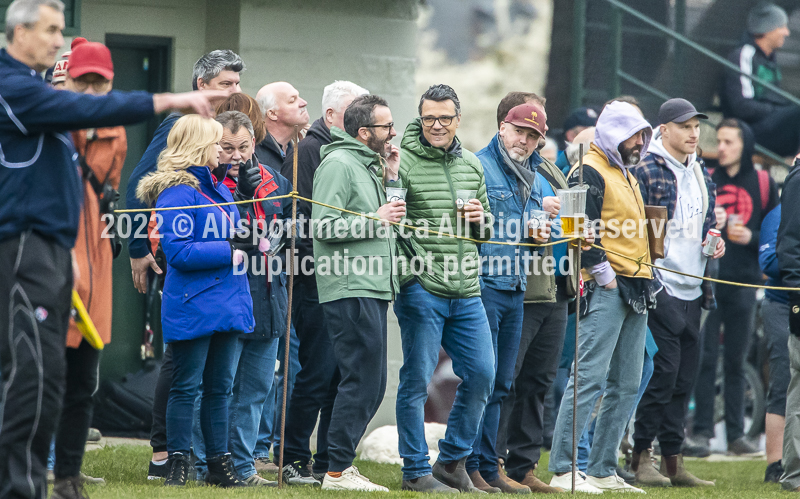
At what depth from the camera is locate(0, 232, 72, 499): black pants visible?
4328 mm

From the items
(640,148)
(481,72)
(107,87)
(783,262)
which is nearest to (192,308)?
(107,87)

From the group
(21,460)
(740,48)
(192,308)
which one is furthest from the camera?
(740,48)

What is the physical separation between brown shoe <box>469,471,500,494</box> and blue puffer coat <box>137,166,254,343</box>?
154 centimetres

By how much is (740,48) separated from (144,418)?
21.9 feet

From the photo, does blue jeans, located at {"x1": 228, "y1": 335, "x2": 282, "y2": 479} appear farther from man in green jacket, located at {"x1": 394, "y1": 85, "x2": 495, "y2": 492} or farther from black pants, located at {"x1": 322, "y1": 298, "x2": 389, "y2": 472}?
man in green jacket, located at {"x1": 394, "y1": 85, "x2": 495, "y2": 492}

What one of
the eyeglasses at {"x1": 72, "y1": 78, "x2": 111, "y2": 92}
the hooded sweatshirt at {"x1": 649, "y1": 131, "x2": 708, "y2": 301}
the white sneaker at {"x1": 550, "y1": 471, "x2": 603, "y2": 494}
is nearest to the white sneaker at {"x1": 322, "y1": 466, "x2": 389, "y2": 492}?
the white sneaker at {"x1": 550, "y1": 471, "x2": 603, "y2": 494}

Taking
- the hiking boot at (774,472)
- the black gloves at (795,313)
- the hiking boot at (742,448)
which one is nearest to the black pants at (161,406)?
the black gloves at (795,313)

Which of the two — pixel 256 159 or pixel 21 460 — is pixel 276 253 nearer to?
pixel 256 159

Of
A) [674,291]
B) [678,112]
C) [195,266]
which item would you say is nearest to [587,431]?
[674,291]

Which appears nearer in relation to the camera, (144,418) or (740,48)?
(144,418)

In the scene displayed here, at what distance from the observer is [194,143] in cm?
618

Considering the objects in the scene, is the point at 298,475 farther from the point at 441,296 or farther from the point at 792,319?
the point at 792,319

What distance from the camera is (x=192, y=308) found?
19.7 feet

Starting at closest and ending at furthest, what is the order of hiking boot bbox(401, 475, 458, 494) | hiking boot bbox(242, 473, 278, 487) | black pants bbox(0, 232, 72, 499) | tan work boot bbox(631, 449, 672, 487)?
black pants bbox(0, 232, 72, 499) < hiking boot bbox(401, 475, 458, 494) < hiking boot bbox(242, 473, 278, 487) < tan work boot bbox(631, 449, 672, 487)
